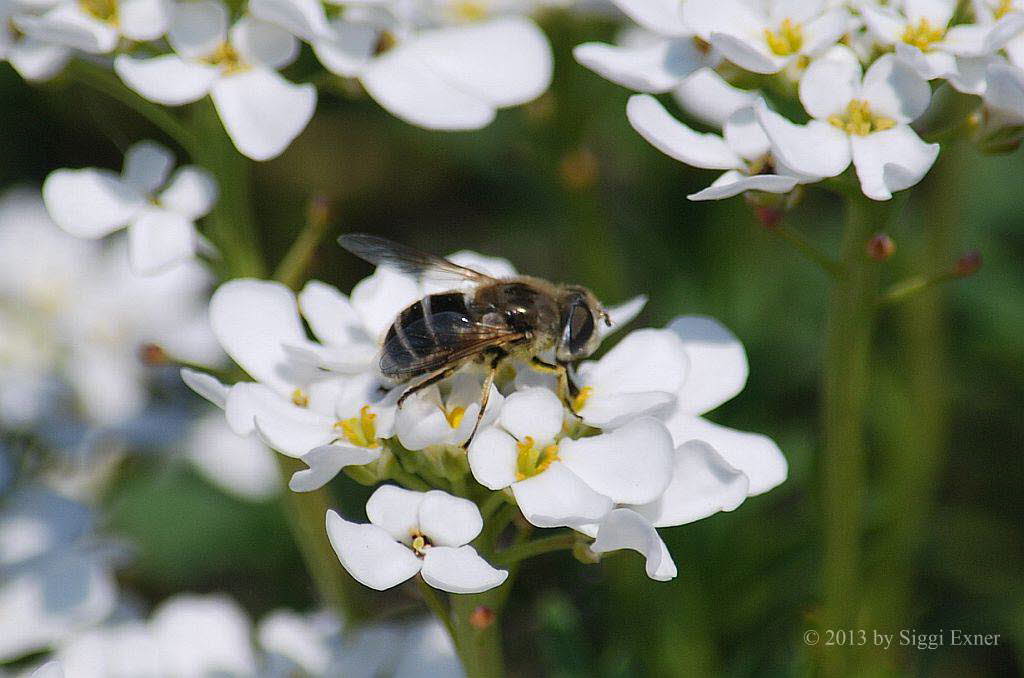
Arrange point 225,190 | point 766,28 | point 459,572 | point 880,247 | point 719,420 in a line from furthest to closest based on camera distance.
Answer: point 719,420 → point 225,190 → point 766,28 → point 880,247 → point 459,572

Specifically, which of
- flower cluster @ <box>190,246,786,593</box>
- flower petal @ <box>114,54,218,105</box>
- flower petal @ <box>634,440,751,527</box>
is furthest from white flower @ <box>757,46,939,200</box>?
flower petal @ <box>114,54,218,105</box>

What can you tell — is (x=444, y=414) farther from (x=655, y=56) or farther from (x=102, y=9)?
(x=102, y=9)

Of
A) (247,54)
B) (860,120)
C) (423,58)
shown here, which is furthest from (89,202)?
(860,120)

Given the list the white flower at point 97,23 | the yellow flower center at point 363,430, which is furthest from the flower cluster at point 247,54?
the yellow flower center at point 363,430

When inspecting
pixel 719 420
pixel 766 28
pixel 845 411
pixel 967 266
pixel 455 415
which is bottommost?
pixel 719 420

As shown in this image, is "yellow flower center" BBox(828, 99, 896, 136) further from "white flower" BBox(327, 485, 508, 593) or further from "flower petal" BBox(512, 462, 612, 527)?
"white flower" BBox(327, 485, 508, 593)

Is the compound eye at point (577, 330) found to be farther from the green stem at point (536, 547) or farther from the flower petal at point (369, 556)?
the flower petal at point (369, 556)

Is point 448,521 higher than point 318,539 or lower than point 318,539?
higher
